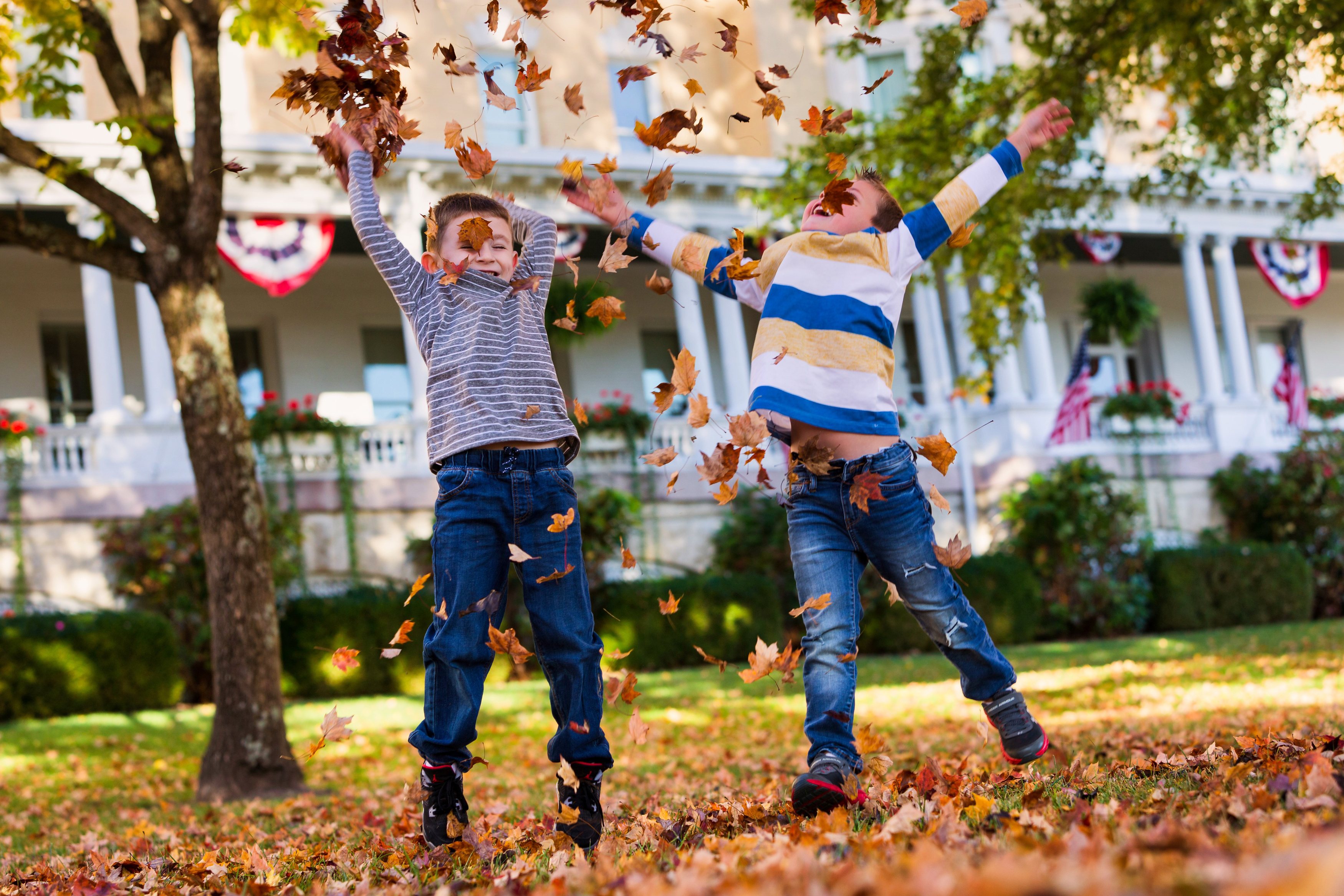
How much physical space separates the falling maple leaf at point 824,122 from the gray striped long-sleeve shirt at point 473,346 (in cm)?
84

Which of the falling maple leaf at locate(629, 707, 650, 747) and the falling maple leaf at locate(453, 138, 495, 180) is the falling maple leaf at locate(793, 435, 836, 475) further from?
the falling maple leaf at locate(453, 138, 495, 180)

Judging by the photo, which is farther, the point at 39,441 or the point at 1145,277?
the point at 1145,277

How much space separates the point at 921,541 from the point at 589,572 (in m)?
10.4

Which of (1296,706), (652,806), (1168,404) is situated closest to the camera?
(652,806)

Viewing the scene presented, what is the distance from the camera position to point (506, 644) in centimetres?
309

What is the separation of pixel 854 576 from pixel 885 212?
1.11 metres

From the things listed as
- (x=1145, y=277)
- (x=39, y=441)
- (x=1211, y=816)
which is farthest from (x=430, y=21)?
(x=1211, y=816)

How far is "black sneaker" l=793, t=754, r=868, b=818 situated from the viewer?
305 centimetres

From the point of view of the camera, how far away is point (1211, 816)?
92.1 inches

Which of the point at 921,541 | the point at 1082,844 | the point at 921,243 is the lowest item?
the point at 1082,844

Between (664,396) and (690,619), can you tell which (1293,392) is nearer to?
(690,619)

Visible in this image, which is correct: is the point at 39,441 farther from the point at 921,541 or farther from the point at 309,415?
the point at 921,541

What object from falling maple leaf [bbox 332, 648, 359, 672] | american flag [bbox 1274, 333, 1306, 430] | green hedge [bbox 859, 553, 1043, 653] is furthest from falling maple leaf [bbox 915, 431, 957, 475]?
american flag [bbox 1274, 333, 1306, 430]

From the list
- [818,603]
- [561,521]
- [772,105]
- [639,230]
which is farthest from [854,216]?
[561,521]
